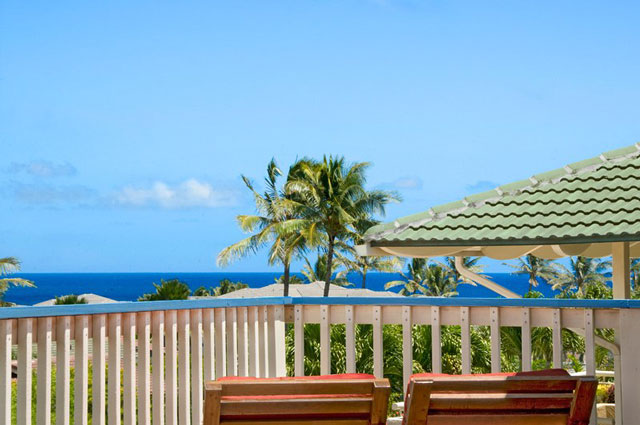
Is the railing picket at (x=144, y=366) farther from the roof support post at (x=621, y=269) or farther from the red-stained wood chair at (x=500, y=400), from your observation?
the roof support post at (x=621, y=269)

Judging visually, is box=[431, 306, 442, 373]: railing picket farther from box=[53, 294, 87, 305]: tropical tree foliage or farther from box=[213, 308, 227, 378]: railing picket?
box=[53, 294, 87, 305]: tropical tree foliage

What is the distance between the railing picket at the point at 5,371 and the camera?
15.2 feet

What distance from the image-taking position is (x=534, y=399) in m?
4.79

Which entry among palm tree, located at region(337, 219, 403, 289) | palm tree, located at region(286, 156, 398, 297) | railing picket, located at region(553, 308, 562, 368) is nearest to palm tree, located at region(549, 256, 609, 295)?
palm tree, located at region(337, 219, 403, 289)

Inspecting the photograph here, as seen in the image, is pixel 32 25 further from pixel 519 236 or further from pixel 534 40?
pixel 519 236

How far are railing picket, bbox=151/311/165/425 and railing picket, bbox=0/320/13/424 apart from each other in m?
1.13

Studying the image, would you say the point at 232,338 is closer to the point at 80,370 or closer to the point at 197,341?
the point at 197,341

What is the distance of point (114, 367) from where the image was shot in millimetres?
5418

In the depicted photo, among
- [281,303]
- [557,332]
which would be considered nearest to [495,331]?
[557,332]

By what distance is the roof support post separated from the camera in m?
7.77

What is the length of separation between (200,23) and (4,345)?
414ft

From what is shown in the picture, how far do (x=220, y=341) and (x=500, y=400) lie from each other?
2.14 metres

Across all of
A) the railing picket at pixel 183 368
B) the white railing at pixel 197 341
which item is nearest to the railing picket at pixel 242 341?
the white railing at pixel 197 341

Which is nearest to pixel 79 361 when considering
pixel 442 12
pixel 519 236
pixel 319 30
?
pixel 519 236
